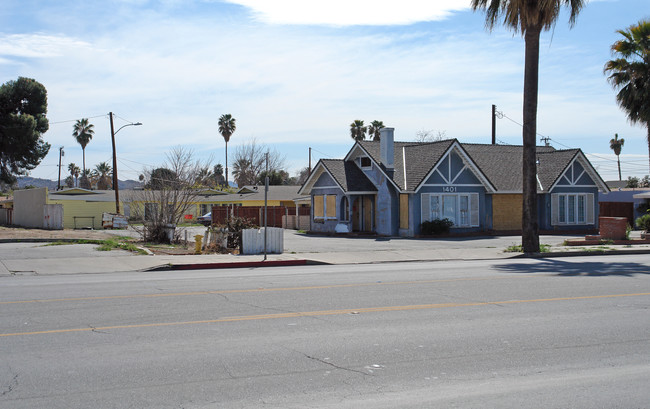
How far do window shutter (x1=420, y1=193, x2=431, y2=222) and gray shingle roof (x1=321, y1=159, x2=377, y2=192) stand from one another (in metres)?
3.02

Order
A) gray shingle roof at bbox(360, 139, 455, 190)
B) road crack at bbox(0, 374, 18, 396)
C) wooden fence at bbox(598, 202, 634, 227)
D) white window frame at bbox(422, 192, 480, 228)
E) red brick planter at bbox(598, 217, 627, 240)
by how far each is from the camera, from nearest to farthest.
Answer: road crack at bbox(0, 374, 18, 396) < red brick planter at bbox(598, 217, 627, 240) < gray shingle roof at bbox(360, 139, 455, 190) < white window frame at bbox(422, 192, 480, 228) < wooden fence at bbox(598, 202, 634, 227)

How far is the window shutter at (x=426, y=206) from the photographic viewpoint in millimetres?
33469

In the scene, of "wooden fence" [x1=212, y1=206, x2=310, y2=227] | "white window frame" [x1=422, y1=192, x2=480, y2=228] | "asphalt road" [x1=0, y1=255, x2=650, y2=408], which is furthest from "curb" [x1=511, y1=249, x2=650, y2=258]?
"wooden fence" [x1=212, y1=206, x2=310, y2=227]

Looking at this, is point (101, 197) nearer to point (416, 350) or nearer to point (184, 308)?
point (184, 308)

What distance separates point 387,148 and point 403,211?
3.72 m

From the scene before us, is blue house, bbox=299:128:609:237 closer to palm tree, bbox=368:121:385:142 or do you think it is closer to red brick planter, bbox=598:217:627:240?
red brick planter, bbox=598:217:627:240

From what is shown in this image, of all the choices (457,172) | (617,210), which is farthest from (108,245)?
(617,210)

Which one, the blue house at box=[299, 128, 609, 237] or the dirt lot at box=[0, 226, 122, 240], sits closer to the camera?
the dirt lot at box=[0, 226, 122, 240]

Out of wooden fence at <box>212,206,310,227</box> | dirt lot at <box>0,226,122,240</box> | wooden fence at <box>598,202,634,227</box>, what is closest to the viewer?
dirt lot at <box>0,226,122,240</box>

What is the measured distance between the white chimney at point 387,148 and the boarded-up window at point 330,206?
402 cm

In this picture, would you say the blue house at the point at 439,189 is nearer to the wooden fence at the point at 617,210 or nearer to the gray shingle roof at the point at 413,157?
the gray shingle roof at the point at 413,157

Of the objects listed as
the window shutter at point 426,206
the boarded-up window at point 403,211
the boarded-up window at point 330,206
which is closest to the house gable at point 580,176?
the window shutter at point 426,206

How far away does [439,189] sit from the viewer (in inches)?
1340

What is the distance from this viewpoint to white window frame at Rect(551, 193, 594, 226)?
3703cm
